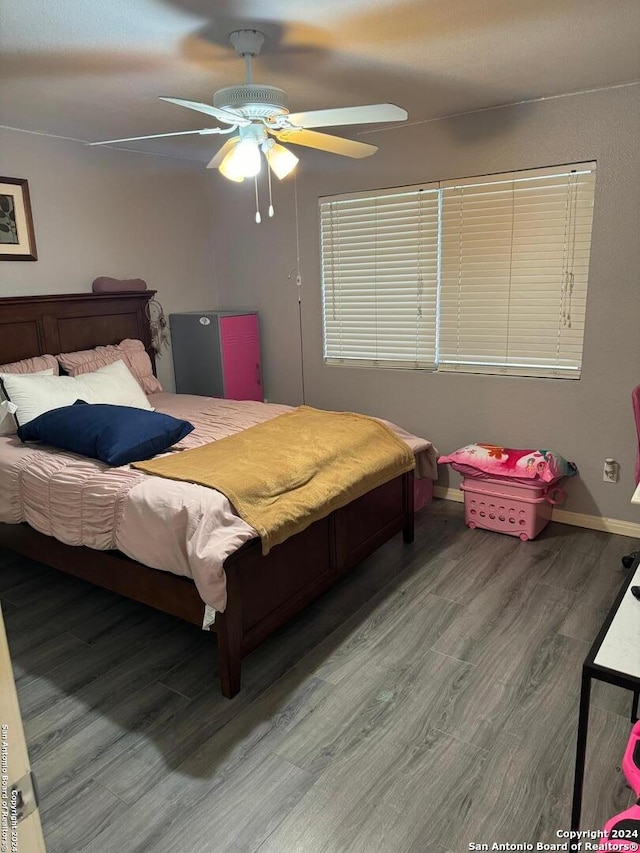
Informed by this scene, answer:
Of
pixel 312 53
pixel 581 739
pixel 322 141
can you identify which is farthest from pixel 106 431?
pixel 581 739

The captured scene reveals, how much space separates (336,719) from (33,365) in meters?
2.66

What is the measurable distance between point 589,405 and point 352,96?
2.15 metres

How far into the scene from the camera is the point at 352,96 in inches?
118

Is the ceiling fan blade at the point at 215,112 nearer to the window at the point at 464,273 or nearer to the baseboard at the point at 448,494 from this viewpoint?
the window at the point at 464,273

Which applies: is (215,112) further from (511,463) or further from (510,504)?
(510,504)

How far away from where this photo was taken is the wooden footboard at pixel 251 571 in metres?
2.14

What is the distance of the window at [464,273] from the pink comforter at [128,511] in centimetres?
160

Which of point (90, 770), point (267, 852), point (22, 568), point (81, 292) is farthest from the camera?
point (81, 292)

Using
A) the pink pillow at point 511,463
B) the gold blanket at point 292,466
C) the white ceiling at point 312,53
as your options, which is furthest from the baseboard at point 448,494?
the white ceiling at point 312,53

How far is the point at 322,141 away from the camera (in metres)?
2.53

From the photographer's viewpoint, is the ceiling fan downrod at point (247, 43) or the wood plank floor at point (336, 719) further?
the ceiling fan downrod at point (247, 43)

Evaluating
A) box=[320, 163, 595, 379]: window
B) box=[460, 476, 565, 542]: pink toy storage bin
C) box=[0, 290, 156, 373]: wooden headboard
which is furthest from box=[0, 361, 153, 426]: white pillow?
box=[460, 476, 565, 542]: pink toy storage bin

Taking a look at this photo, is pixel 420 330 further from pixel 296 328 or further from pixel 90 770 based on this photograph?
pixel 90 770

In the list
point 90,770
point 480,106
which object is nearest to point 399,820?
point 90,770
